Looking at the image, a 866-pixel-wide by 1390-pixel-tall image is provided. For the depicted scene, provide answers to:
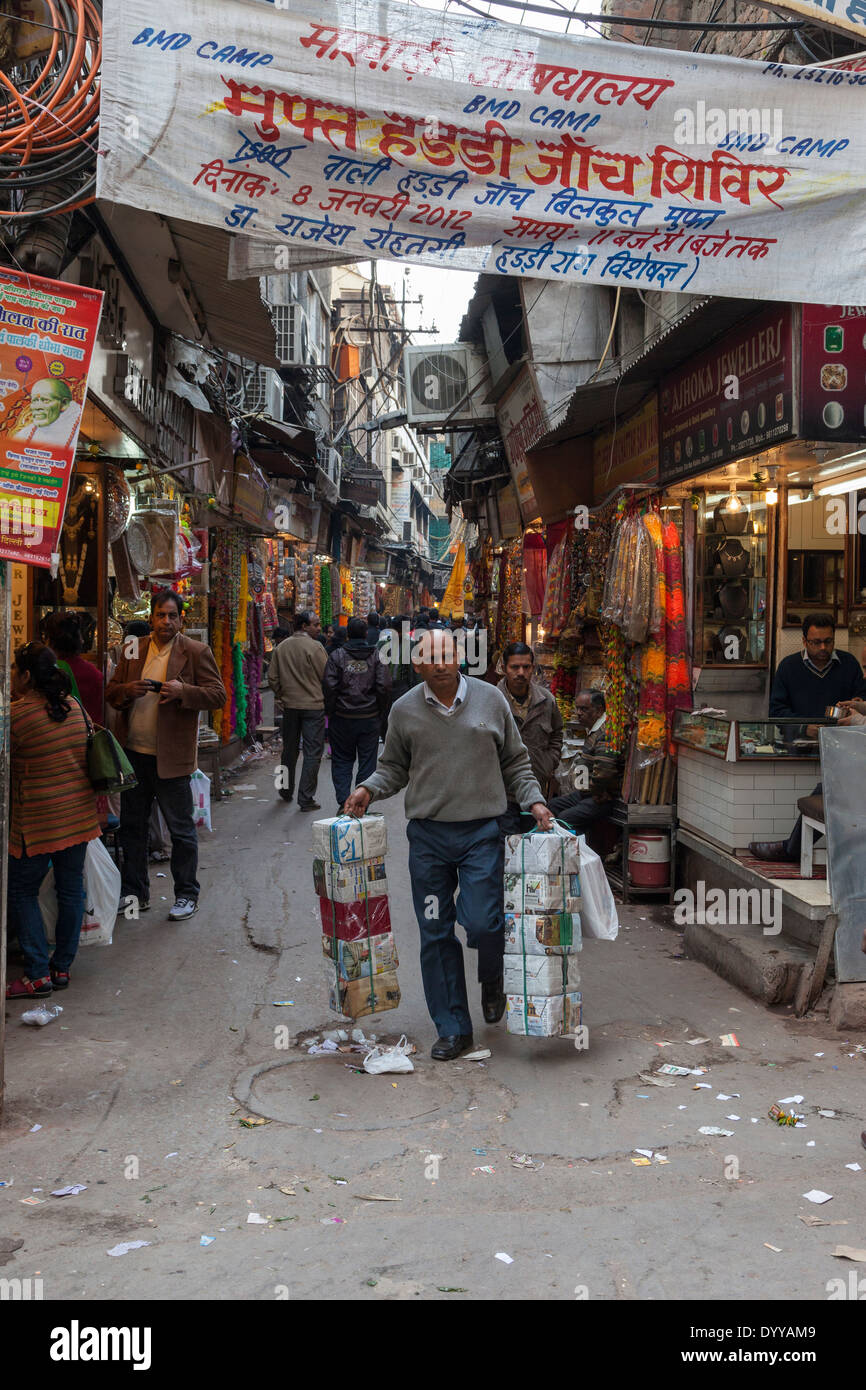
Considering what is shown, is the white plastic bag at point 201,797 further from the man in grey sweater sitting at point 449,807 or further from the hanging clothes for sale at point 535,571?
the hanging clothes for sale at point 535,571

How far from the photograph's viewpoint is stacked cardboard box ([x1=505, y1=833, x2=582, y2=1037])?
492 cm

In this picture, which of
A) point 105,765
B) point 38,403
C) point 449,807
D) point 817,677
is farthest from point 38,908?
point 817,677

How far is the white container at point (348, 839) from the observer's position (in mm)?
5039

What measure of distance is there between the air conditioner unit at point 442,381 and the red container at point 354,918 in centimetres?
1352

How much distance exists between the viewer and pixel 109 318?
8.07 meters

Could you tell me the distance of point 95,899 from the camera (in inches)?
245

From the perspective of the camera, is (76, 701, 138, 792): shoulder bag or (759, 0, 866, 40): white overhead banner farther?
(76, 701, 138, 792): shoulder bag

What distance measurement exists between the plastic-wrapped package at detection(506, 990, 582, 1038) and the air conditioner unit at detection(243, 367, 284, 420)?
13559mm

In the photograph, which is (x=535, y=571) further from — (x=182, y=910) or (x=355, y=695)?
(x=182, y=910)

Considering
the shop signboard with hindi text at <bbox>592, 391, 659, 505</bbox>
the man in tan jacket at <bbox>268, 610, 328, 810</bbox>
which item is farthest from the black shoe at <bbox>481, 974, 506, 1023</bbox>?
the man in tan jacket at <bbox>268, 610, 328, 810</bbox>

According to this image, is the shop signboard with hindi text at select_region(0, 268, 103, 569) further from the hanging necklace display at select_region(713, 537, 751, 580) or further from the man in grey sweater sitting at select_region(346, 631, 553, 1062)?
the hanging necklace display at select_region(713, 537, 751, 580)

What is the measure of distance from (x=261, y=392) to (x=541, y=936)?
14359 millimetres

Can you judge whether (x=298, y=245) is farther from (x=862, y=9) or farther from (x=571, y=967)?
(x=571, y=967)

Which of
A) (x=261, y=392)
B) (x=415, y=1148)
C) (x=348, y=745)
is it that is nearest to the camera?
(x=415, y=1148)
